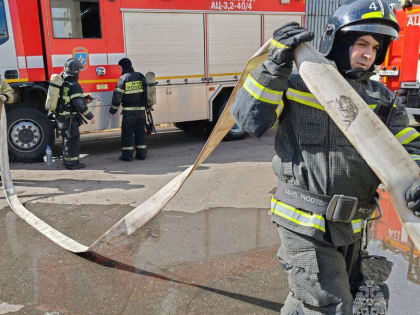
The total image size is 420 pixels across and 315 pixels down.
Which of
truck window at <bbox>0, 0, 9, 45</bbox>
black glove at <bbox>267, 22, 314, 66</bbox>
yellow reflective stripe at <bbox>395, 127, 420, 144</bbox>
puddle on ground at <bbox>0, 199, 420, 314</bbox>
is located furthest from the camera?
truck window at <bbox>0, 0, 9, 45</bbox>

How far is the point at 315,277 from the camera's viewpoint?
1849 millimetres

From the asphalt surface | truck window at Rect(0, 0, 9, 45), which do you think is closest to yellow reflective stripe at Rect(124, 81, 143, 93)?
the asphalt surface

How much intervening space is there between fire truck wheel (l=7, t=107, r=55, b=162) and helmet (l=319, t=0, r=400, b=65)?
638 cm

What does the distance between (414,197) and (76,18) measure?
23.0ft

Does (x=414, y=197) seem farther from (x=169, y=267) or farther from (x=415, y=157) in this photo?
(x=169, y=267)

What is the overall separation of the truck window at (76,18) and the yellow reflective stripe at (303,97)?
6.25 meters

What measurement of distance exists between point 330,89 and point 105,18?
21.6 feet

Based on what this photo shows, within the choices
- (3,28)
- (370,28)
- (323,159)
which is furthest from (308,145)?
(3,28)

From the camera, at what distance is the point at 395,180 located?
4.96 ft

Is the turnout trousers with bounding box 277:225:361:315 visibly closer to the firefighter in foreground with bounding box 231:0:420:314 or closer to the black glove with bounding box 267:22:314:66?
the firefighter in foreground with bounding box 231:0:420:314

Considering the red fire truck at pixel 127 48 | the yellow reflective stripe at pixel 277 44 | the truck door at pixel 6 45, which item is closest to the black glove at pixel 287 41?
the yellow reflective stripe at pixel 277 44

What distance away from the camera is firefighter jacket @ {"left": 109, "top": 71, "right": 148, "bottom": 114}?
279 inches

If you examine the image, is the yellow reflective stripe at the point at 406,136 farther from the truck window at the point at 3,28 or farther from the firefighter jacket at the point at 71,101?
the truck window at the point at 3,28

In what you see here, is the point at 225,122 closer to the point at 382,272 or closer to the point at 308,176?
the point at 308,176
